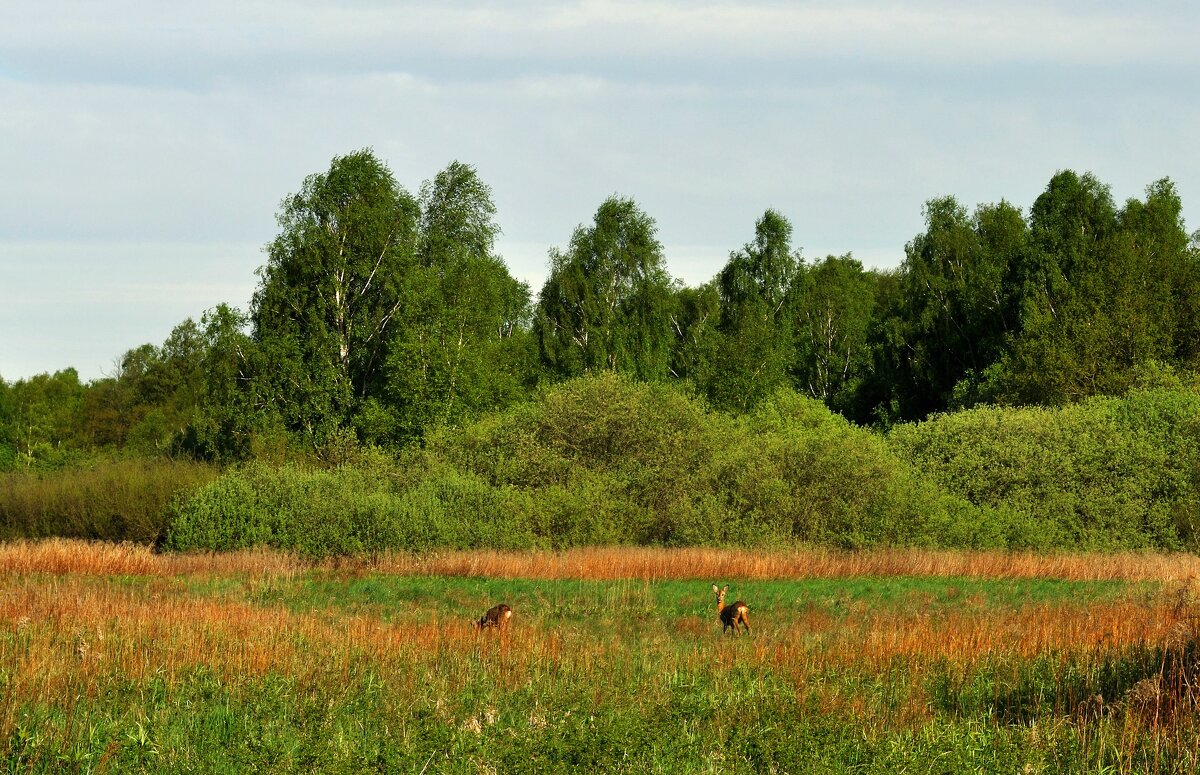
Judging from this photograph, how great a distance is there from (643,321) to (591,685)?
50.1m

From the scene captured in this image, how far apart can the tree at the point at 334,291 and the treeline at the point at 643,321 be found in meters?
0.10

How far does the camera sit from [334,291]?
49.6 metres

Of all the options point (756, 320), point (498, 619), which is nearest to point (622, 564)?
point (498, 619)

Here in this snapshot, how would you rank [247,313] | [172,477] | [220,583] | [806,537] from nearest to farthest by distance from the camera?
[220,583]
[806,537]
[172,477]
[247,313]

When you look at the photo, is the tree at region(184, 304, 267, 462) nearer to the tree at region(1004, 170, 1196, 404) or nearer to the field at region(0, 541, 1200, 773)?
the field at region(0, 541, 1200, 773)

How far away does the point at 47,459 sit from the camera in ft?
266

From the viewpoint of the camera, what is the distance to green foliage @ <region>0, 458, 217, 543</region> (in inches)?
1572

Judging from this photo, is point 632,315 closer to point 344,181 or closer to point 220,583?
point 344,181

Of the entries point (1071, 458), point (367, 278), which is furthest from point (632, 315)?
point (1071, 458)

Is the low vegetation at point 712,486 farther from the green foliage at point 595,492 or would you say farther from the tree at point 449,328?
the tree at point 449,328

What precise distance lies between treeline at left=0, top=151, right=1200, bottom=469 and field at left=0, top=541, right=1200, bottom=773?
23450 millimetres

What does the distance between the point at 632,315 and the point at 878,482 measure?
26.6 m

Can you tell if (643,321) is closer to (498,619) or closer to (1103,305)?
(1103,305)

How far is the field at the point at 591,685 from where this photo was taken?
10.3 m
